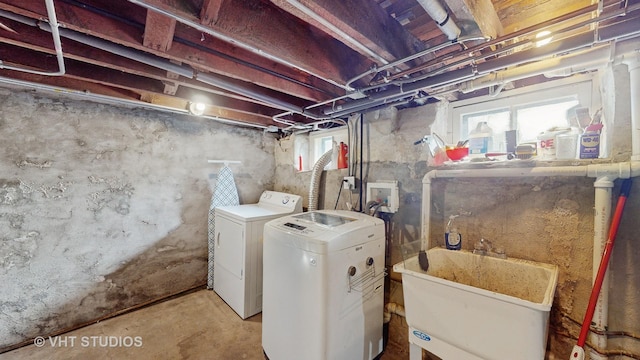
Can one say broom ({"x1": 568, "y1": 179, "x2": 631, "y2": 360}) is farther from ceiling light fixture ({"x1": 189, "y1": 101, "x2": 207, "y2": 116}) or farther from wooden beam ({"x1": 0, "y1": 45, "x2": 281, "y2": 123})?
ceiling light fixture ({"x1": 189, "y1": 101, "x2": 207, "y2": 116})

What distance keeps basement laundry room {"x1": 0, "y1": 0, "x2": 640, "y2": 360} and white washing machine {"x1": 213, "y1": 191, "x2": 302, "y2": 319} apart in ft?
0.07

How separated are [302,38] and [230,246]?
1928mm

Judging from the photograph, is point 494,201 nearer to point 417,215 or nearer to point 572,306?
point 417,215

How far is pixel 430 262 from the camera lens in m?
1.51

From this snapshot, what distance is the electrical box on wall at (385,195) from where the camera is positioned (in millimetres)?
1875

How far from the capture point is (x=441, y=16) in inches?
34.2

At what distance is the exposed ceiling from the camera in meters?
0.91

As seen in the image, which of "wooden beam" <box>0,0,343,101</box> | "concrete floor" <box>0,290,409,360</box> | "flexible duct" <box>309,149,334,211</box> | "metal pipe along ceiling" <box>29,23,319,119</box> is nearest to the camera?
"wooden beam" <box>0,0,343,101</box>

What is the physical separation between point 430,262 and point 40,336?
3.10 meters

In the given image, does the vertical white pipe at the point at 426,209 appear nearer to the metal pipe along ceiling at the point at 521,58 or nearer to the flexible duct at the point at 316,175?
the metal pipe along ceiling at the point at 521,58

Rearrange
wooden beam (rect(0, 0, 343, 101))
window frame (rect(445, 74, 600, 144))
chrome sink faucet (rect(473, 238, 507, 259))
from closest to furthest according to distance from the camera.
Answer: wooden beam (rect(0, 0, 343, 101)), window frame (rect(445, 74, 600, 144)), chrome sink faucet (rect(473, 238, 507, 259))

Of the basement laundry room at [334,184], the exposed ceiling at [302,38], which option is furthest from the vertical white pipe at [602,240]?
the exposed ceiling at [302,38]

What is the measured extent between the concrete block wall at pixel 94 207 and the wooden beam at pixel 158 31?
Answer: 157cm

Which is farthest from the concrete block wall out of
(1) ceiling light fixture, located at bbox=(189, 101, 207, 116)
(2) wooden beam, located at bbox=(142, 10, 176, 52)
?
(2) wooden beam, located at bbox=(142, 10, 176, 52)
